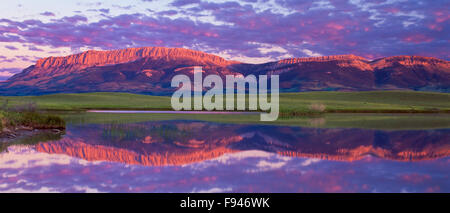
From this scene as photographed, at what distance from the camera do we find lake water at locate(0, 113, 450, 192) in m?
11.1

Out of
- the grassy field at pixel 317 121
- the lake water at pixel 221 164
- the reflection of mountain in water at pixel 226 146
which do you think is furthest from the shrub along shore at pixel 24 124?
the grassy field at pixel 317 121

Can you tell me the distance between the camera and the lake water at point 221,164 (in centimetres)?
1112

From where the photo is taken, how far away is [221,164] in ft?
47.4

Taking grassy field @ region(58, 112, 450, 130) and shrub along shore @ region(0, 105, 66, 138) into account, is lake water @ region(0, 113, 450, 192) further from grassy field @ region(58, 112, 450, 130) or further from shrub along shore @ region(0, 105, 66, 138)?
grassy field @ region(58, 112, 450, 130)

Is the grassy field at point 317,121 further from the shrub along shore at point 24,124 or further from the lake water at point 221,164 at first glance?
the lake water at point 221,164

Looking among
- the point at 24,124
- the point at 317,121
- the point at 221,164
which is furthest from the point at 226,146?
the point at 317,121


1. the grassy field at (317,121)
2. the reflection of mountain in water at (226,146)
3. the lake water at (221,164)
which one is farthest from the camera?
the grassy field at (317,121)

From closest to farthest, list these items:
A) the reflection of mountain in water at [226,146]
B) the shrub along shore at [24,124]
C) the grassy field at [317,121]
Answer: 1. the reflection of mountain in water at [226,146]
2. the shrub along shore at [24,124]
3. the grassy field at [317,121]

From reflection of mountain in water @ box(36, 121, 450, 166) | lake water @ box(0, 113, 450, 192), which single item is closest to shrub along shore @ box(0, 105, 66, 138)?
lake water @ box(0, 113, 450, 192)

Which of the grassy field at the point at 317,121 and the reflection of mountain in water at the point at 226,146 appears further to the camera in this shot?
the grassy field at the point at 317,121

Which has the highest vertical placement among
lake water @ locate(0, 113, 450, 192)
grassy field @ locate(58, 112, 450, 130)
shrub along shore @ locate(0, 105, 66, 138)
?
shrub along shore @ locate(0, 105, 66, 138)

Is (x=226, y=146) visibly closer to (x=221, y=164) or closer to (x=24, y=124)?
(x=221, y=164)
